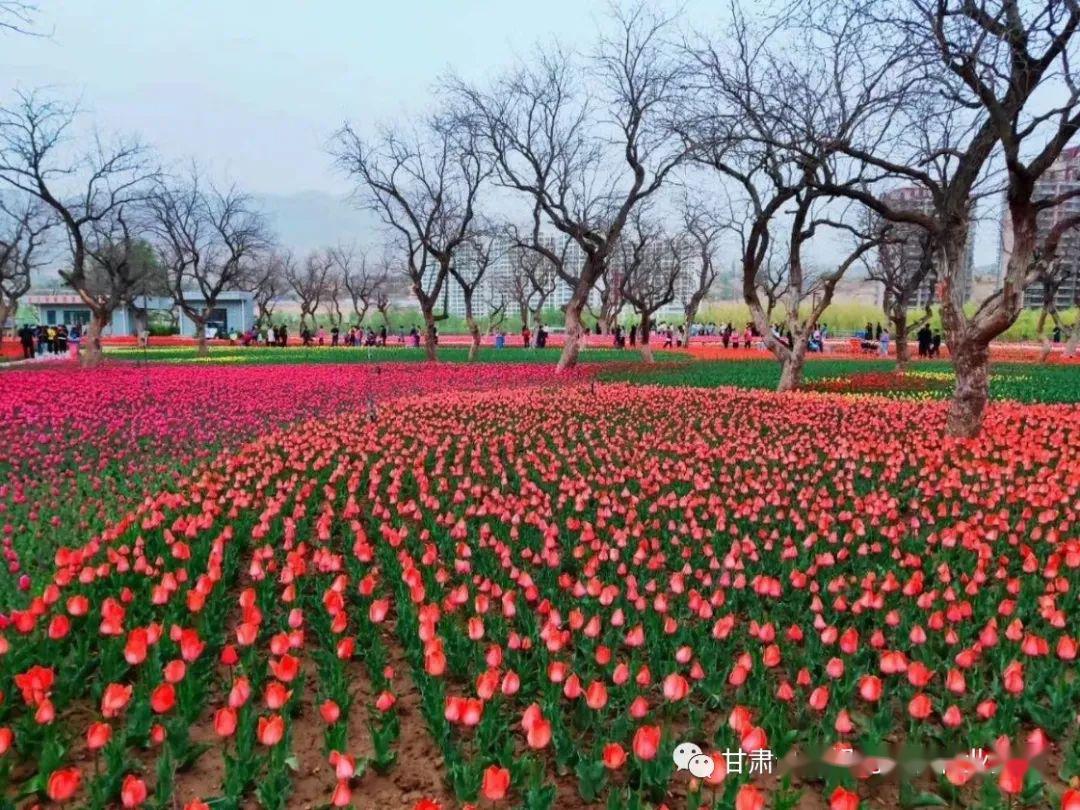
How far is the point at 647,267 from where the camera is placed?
55688 mm

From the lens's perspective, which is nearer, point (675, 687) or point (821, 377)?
point (675, 687)

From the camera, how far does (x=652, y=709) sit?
12.1 feet

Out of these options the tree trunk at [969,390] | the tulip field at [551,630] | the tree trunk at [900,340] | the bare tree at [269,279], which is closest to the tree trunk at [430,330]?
the tree trunk at [900,340]

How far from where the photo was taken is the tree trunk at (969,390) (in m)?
9.85

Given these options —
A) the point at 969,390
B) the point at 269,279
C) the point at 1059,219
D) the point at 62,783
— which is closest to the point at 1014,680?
the point at 62,783

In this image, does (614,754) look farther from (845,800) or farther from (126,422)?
(126,422)

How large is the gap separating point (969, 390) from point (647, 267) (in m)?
46.7

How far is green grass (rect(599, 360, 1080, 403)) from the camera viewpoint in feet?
53.3

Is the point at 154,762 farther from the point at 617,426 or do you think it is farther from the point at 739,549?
the point at 617,426

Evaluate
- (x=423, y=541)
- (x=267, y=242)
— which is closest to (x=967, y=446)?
(x=423, y=541)

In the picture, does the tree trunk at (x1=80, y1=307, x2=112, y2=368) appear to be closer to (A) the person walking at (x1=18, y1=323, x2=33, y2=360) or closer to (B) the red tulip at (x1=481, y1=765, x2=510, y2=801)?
(A) the person walking at (x1=18, y1=323, x2=33, y2=360)

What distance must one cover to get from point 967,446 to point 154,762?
8.42 m

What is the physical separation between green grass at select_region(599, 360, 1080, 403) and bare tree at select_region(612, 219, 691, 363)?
519cm

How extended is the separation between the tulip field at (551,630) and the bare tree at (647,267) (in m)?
21.6
